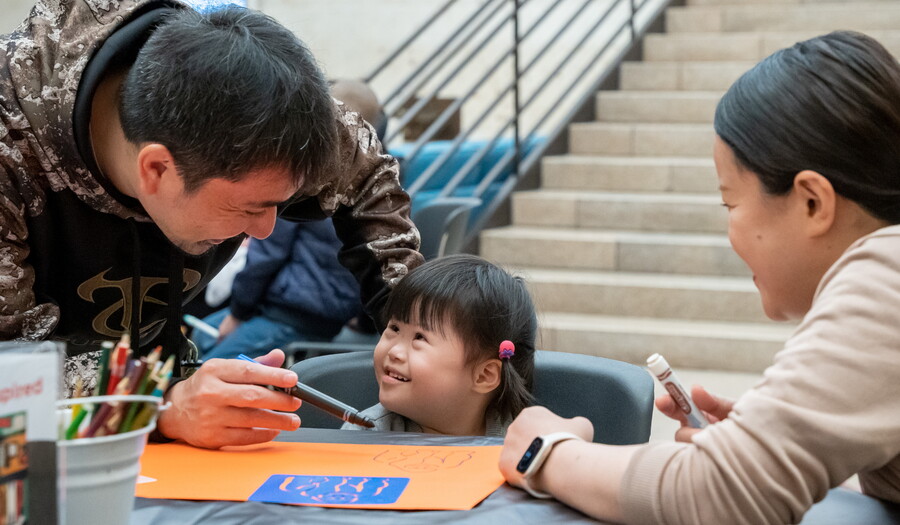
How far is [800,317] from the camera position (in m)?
1.01

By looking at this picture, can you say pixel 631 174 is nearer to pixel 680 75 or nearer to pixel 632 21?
pixel 680 75

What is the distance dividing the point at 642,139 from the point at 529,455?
4259mm

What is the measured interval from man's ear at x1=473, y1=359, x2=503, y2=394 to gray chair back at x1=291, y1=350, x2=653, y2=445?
69mm

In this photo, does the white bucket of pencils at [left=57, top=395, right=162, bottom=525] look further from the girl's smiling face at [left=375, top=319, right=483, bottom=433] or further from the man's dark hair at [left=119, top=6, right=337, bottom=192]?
the girl's smiling face at [left=375, top=319, right=483, bottom=433]

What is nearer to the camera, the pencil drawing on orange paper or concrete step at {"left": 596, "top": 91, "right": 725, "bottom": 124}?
the pencil drawing on orange paper

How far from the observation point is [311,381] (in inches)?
64.2

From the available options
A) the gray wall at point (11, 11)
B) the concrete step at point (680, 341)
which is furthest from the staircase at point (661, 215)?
the gray wall at point (11, 11)

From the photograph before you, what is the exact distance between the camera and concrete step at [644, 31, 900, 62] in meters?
5.25

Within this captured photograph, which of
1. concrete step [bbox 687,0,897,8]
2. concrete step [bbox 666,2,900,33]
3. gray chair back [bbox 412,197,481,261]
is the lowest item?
gray chair back [bbox 412,197,481,261]

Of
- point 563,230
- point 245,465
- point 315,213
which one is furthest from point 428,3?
point 245,465

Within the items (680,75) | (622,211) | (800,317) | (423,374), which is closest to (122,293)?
(423,374)

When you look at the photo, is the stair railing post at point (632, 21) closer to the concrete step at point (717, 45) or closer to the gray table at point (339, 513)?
the concrete step at point (717, 45)

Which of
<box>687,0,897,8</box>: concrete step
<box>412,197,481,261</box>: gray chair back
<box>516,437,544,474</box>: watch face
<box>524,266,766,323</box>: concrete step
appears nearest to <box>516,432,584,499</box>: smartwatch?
<box>516,437,544,474</box>: watch face

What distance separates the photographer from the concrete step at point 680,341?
151 inches
